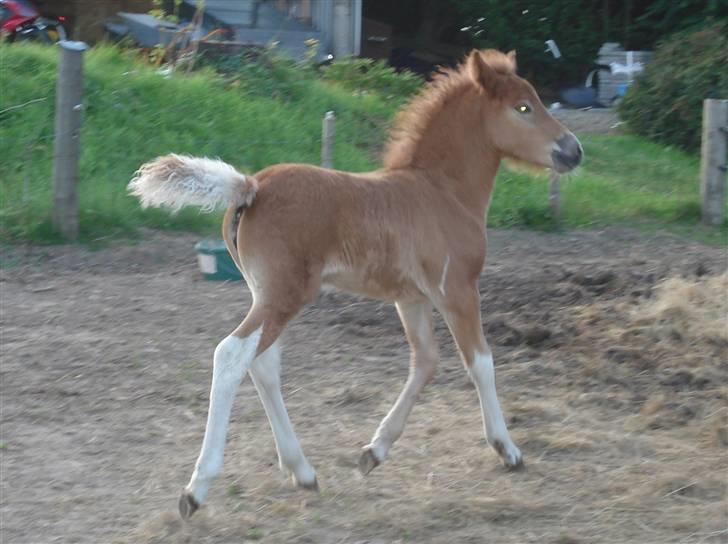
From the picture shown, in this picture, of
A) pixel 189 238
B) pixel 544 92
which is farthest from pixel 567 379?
pixel 544 92

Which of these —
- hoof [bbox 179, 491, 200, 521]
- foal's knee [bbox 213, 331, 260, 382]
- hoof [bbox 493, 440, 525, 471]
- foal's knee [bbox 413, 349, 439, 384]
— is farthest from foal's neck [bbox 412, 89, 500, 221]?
hoof [bbox 179, 491, 200, 521]

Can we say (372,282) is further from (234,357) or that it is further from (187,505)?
(187,505)

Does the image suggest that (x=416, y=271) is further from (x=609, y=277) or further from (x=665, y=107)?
(x=665, y=107)

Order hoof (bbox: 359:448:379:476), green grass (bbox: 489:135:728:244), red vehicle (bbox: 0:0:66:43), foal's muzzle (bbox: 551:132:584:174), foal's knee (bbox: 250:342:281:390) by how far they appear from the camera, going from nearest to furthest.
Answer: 1. foal's knee (bbox: 250:342:281:390)
2. hoof (bbox: 359:448:379:476)
3. foal's muzzle (bbox: 551:132:584:174)
4. green grass (bbox: 489:135:728:244)
5. red vehicle (bbox: 0:0:66:43)

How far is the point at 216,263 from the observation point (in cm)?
803

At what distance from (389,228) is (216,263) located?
3.55m

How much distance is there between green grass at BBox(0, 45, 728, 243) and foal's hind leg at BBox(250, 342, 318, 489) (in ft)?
15.5

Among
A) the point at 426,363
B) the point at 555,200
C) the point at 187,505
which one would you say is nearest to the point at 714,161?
the point at 555,200

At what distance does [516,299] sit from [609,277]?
31.1 inches

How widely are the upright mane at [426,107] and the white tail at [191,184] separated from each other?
3.42 ft

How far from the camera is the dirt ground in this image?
14.4 ft

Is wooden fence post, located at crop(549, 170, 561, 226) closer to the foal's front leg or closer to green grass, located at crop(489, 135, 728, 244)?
green grass, located at crop(489, 135, 728, 244)

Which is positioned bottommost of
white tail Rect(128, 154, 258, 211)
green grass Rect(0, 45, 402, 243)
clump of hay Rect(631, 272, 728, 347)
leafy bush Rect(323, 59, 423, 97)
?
leafy bush Rect(323, 59, 423, 97)

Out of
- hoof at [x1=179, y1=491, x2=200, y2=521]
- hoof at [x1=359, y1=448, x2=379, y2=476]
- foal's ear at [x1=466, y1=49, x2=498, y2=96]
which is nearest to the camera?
hoof at [x1=179, y1=491, x2=200, y2=521]
